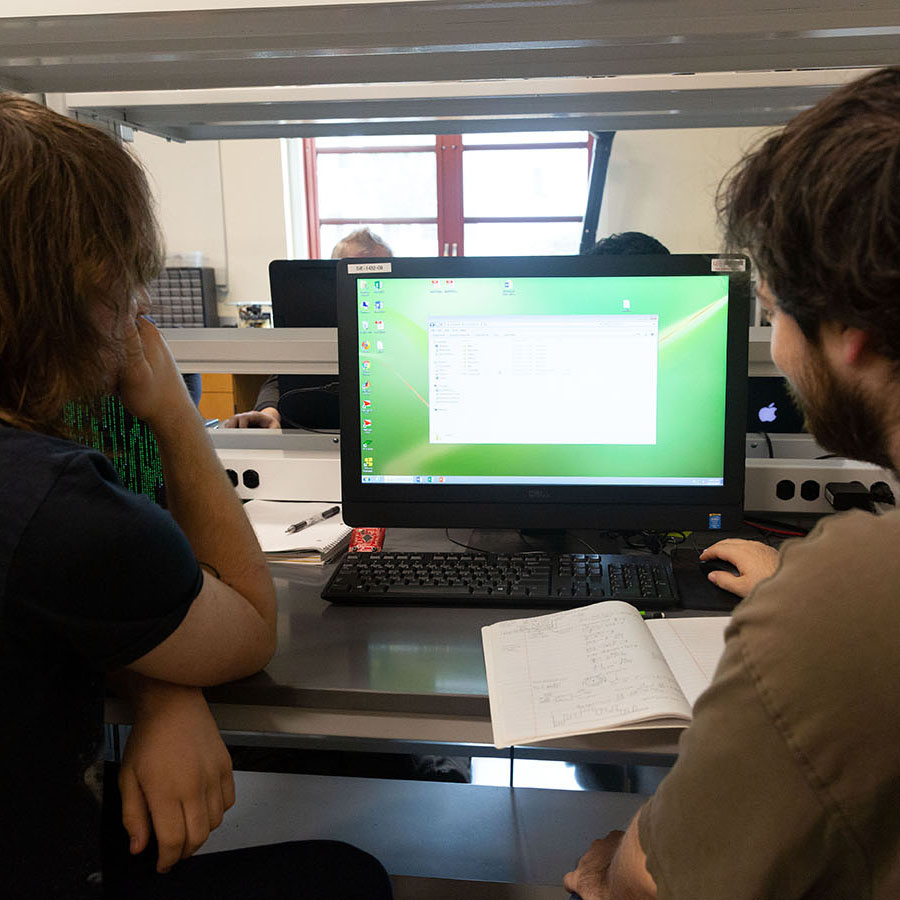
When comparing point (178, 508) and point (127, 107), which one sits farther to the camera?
point (127, 107)

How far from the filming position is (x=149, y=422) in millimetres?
980

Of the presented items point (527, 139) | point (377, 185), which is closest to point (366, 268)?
point (527, 139)

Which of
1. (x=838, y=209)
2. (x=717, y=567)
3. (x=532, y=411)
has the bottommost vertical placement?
(x=717, y=567)

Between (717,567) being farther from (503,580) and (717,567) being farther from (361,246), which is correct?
(361,246)

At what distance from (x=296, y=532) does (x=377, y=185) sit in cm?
476

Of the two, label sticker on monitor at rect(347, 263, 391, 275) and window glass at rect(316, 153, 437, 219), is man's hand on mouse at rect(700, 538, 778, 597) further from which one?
window glass at rect(316, 153, 437, 219)

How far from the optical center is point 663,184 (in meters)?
5.21

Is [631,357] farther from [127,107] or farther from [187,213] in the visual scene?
[187,213]

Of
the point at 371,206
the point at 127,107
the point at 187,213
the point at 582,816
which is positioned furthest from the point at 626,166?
the point at 582,816

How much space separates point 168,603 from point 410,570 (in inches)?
17.3

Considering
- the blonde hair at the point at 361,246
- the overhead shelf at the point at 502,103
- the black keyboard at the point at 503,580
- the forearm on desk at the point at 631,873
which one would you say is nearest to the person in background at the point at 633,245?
the overhead shelf at the point at 502,103

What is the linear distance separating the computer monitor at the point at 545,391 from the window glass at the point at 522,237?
4.56 metres

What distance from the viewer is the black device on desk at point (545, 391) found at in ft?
3.70

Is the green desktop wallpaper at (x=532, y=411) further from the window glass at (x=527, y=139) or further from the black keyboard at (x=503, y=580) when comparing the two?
the window glass at (x=527, y=139)
